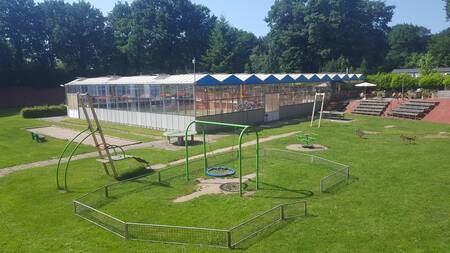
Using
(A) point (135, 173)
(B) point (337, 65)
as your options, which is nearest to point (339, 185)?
(A) point (135, 173)

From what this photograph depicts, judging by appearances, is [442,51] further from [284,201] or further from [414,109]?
[284,201]

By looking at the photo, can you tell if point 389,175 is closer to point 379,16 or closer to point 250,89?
point 250,89

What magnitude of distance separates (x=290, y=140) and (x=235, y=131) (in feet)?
16.9

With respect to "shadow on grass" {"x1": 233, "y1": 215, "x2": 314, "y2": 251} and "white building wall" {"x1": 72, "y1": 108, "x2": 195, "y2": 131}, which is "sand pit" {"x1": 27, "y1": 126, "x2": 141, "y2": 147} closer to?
"white building wall" {"x1": 72, "y1": 108, "x2": 195, "y2": 131}

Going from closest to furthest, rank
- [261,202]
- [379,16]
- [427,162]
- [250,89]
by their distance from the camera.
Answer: [261,202] < [427,162] < [250,89] < [379,16]

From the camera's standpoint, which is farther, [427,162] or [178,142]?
[178,142]

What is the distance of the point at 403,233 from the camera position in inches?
390

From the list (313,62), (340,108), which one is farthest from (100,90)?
(313,62)

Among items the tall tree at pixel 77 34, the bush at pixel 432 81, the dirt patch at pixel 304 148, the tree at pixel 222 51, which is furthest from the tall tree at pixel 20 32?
the bush at pixel 432 81

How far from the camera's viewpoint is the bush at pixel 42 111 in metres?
39.7

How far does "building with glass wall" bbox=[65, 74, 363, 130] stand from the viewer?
2730 cm

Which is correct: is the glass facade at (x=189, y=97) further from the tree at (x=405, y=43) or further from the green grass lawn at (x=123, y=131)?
the tree at (x=405, y=43)

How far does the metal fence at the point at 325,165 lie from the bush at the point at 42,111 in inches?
1217

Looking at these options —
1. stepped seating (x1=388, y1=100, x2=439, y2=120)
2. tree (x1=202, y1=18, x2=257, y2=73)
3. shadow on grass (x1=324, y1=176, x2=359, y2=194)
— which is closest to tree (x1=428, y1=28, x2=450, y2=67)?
tree (x1=202, y1=18, x2=257, y2=73)
